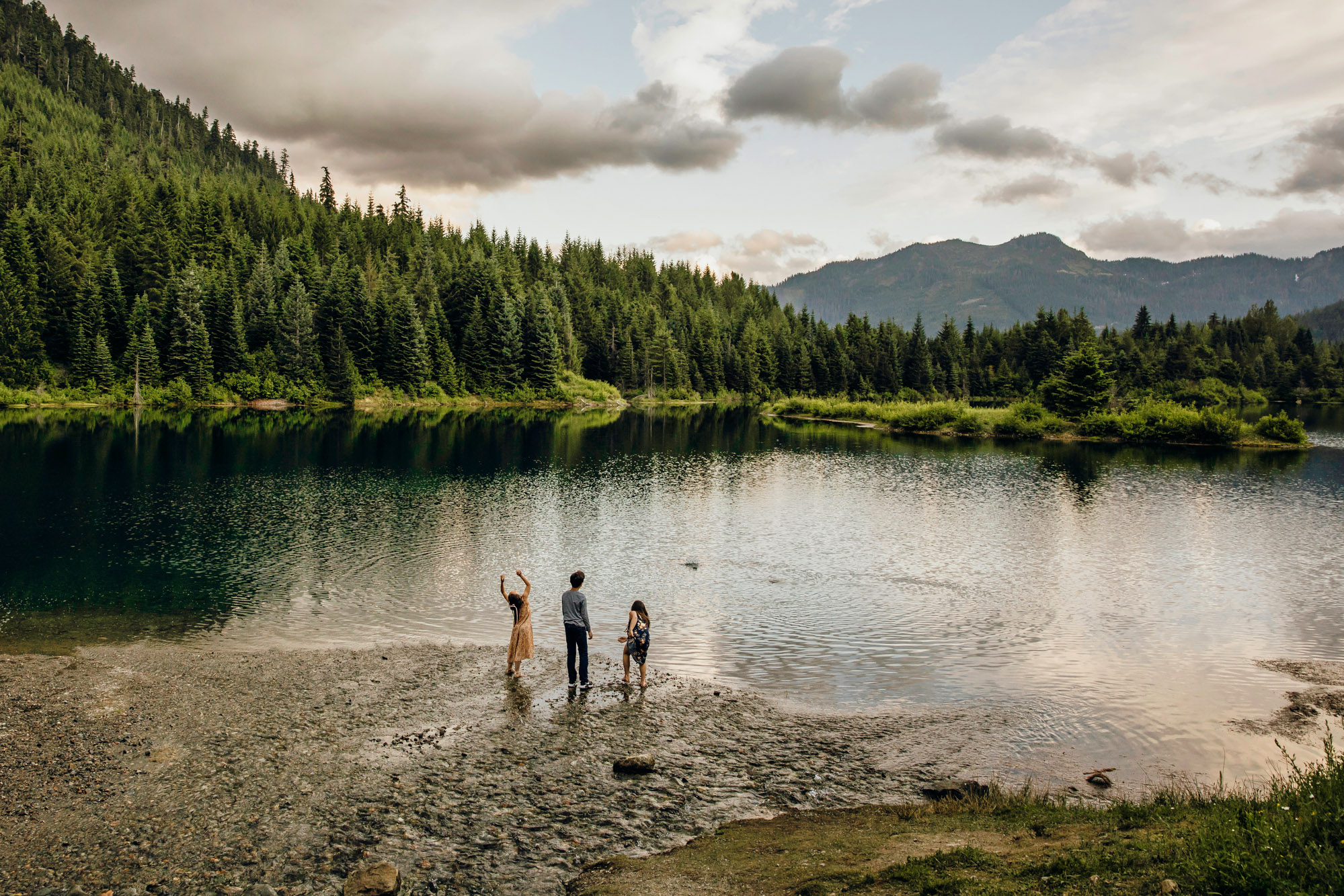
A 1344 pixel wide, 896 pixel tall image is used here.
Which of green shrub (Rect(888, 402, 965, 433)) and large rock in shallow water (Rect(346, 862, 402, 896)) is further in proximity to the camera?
green shrub (Rect(888, 402, 965, 433))

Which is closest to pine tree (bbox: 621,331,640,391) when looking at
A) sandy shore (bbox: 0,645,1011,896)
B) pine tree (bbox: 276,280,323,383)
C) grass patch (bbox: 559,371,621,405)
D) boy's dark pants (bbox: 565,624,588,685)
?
grass patch (bbox: 559,371,621,405)

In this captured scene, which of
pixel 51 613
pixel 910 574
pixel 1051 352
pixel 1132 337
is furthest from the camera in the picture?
pixel 1132 337

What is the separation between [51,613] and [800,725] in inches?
904

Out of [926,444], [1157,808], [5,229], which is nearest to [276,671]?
[1157,808]

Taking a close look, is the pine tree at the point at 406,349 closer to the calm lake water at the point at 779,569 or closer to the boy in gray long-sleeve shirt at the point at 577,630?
the calm lake water at the point at 779,569

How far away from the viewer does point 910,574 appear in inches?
1209

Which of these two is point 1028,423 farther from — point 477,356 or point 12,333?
point 12,333

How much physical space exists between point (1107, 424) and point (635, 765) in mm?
99201

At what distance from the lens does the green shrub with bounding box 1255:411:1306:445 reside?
276ft

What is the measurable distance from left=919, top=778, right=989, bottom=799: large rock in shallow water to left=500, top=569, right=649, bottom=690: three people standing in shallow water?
707cm

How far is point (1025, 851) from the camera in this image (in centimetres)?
944

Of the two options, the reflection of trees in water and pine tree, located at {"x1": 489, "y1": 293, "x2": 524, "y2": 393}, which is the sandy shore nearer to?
the reflection of trees in water

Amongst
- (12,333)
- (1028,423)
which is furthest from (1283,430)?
(12,333)

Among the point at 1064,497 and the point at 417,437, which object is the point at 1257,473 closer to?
the point at 1064,497
